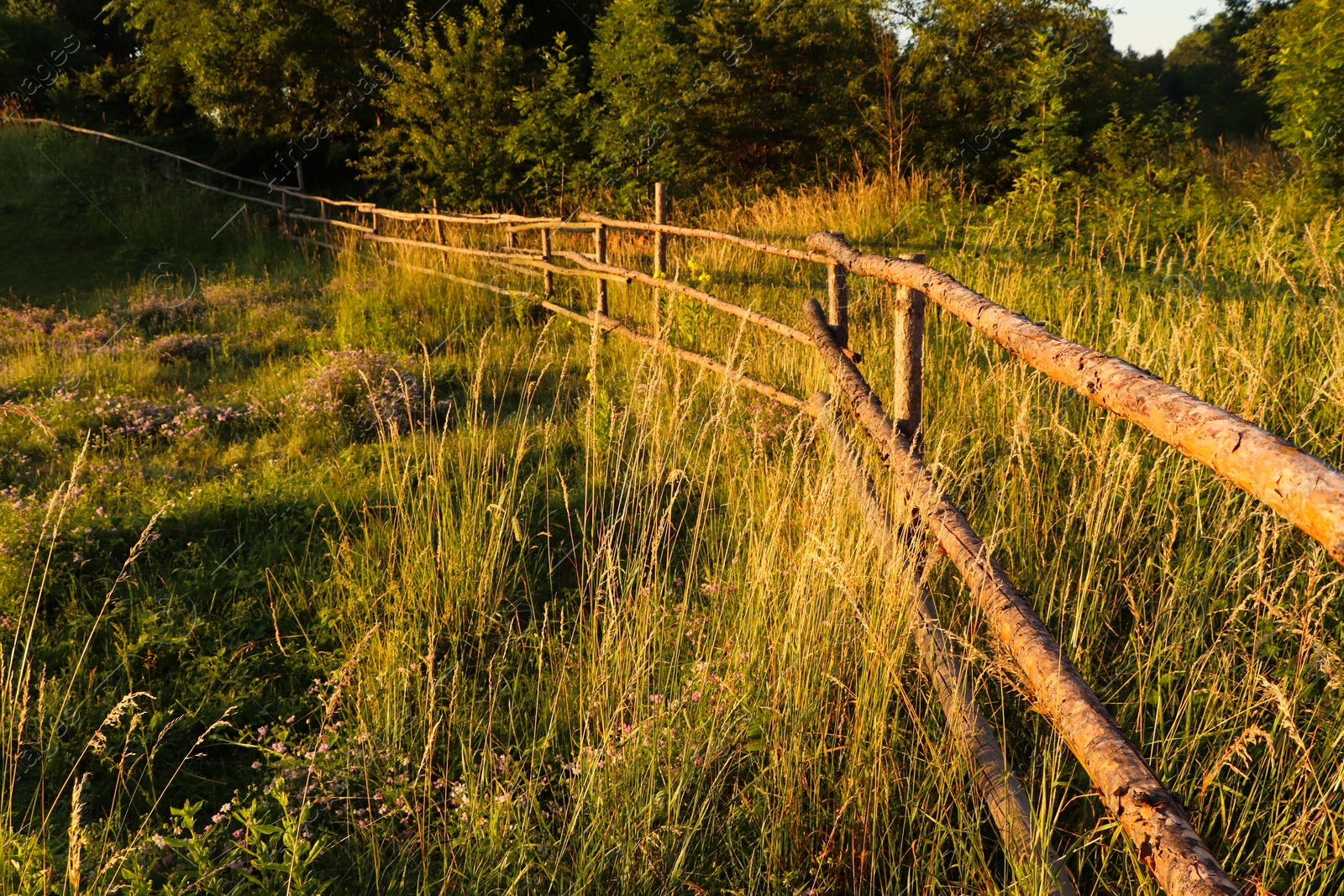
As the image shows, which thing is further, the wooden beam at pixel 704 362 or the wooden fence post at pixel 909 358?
the wooden beam at pixel 704 362

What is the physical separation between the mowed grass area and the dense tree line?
31.3 ft

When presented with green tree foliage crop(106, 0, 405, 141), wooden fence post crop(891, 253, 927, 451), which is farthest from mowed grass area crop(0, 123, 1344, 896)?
green tree foliage crop(106, 0, 405, 141)

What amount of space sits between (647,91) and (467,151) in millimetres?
3311

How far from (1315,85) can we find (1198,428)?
7874 mm

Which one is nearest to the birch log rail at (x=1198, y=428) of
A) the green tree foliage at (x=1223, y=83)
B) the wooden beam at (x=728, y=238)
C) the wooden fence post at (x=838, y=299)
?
the wooden fence post at (x=838, y=299)

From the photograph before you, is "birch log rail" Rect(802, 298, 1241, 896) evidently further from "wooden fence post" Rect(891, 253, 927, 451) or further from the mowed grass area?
"wooden fence post" Rect(891, 253, 927, 451)

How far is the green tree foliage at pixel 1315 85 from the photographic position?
6.79m

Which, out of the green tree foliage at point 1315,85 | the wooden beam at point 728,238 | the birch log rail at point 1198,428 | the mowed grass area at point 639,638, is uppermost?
the green tree foliage at point 1315,85

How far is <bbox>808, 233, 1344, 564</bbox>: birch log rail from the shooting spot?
1.14 meters

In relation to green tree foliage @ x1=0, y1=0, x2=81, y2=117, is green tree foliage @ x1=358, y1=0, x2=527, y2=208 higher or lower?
lower

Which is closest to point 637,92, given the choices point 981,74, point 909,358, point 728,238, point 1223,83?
point 981,74

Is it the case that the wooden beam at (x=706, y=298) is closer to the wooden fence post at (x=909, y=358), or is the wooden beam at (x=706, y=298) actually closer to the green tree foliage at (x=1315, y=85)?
the wooden fence post at (x=909, y=358)

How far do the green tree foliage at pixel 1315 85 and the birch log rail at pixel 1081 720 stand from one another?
22.8 feet

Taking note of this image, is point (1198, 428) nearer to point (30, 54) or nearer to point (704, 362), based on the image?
point (704, 362)
